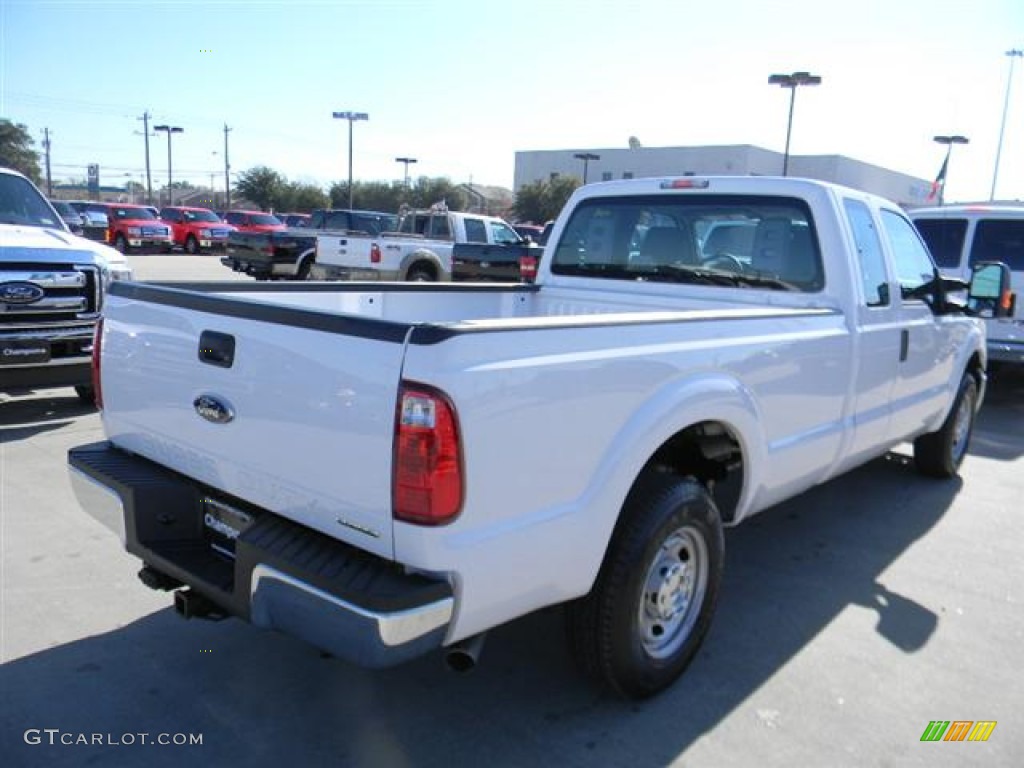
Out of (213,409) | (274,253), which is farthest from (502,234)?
(213,409)

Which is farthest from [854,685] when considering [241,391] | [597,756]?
[241,391]

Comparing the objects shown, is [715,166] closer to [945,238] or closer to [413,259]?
[413,259]

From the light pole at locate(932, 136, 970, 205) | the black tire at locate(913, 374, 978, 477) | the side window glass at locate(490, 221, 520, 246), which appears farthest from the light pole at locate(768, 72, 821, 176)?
the black tire at locate(913, 374, 978, 477)

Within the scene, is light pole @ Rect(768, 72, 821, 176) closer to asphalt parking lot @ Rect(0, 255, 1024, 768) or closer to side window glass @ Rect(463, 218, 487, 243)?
side window glass @ Rect(463, 218, 487, 243)

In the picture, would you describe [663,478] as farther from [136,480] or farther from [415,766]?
[136,480]

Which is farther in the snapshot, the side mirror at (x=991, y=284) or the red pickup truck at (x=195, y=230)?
the red pickup truck at (x=195, y=230)

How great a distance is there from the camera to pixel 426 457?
83.6 inches

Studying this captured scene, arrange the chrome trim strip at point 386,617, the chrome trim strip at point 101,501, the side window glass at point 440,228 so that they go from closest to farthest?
the chrome trim strip at point 386,617
the chrome trim strip at point 101,501
the side window glass at point 440,228

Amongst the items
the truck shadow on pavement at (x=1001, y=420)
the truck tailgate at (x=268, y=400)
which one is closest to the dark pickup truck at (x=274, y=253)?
the truck shadow on pavement at (x=1001, y=420)

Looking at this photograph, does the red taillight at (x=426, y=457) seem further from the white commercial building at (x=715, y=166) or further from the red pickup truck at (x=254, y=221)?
the white commercial building at (x=715, y=166)

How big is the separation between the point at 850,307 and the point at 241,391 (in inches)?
116

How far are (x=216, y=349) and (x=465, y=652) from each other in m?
1.22

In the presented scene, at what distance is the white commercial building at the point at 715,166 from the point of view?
62.8 meters

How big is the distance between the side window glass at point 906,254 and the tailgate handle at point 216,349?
12.2 ft
